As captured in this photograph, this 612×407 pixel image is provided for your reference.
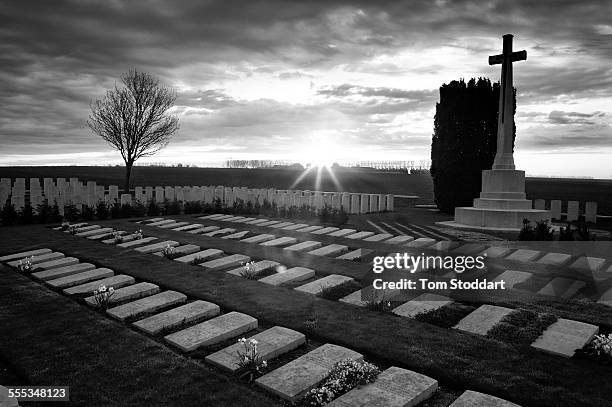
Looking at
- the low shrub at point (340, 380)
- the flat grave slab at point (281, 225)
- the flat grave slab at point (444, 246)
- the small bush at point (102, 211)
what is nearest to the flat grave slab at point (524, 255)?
the flat grave slab at point (444, 246)

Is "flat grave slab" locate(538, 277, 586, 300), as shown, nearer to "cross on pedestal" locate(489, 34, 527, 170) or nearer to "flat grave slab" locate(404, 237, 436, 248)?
"flat grave slab" locate(404, 237, 436, 248)

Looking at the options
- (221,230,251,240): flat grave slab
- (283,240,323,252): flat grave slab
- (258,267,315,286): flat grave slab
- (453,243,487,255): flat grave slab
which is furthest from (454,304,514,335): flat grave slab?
(221,230,251,240): flat grave slab

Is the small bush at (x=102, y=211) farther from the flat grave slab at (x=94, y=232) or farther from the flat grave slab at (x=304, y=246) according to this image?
the flat grave slab at (x=304, y=246)

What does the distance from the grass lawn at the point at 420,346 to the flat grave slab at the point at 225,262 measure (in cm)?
64

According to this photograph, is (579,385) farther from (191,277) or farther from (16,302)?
(16,302)

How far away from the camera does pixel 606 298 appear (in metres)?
5.58

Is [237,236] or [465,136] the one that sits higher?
[465,136]

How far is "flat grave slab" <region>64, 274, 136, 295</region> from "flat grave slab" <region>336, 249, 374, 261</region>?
151 inches

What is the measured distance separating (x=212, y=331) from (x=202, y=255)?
396 centimetres

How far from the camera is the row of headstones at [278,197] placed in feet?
51.8

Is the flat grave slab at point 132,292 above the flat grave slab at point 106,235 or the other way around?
the other way around

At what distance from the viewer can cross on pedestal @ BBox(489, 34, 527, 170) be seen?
522 inches

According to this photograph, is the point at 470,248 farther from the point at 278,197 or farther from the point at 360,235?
the point at 278,197

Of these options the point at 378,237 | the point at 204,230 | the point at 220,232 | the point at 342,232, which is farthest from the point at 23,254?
the point at 378,237
